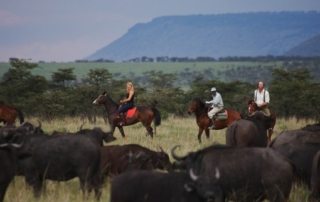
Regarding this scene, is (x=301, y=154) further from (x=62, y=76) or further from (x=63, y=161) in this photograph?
(x=62, y=76)

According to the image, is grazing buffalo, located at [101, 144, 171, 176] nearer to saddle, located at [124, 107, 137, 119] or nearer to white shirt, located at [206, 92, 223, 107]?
white shirt, located at [206, 92, 223, 107]

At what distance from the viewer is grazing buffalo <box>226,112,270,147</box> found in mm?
14453

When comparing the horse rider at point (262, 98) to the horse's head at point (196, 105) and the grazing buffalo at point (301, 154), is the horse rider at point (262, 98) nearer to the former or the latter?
the horse's head at point (196, 105)

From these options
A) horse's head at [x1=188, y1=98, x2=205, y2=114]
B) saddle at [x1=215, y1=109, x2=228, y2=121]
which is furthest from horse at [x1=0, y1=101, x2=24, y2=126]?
saddle at [x1=215, y1=109, x2=228, y2=121]

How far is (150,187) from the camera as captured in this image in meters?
8.27

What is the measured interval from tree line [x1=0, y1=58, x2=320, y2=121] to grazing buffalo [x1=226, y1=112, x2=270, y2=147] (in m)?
22.3

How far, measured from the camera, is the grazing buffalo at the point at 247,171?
9172 millimetres

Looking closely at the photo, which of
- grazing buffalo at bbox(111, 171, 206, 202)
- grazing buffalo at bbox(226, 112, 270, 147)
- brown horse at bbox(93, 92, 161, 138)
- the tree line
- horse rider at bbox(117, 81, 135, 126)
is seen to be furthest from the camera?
the tree line

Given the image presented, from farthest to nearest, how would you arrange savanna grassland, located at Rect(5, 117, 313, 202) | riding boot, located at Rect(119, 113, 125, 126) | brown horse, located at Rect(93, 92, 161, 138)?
brown horse, located at Rect(93, 92, 161, 138)
riding boot, located at Rect(119, 113, 125, 126)
savanna grassland, located at Rect(5, 117, 313, 202)

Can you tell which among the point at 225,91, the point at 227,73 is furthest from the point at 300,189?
the point at 227,73

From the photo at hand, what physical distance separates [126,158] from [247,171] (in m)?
2.77

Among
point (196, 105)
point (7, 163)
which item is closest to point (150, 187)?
point (7, 163)

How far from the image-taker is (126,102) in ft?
76.6

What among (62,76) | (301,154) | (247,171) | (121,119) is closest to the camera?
(247,171)
